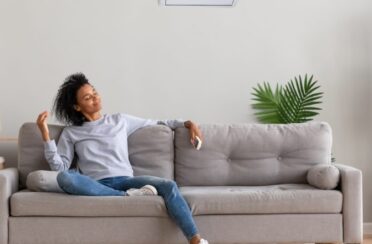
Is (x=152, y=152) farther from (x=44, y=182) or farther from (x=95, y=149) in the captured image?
(x=44, y=182)

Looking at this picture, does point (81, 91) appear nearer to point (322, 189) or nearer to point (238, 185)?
point (238, 185)

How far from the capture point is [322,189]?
3.02 metres

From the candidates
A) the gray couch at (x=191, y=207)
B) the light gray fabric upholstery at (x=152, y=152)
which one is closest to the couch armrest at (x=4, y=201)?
the gray couch at (x=191, y=207)

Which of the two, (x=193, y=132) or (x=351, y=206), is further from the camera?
(x=193, y=132)

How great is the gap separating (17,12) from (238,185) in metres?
1.91

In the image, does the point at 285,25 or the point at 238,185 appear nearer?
the point at 238,185

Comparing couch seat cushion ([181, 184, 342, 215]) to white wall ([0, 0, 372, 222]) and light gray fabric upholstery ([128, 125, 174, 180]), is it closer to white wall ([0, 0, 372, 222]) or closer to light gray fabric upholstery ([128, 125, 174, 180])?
light gray fabric upholstery ([128, 125, 174, 180])

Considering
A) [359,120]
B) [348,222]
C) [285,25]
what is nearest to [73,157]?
[348,222]

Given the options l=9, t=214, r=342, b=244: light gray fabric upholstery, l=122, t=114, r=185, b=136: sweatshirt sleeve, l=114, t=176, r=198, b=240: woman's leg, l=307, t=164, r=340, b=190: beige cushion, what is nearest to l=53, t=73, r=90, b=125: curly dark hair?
l=122, t=114, r=185, b=136: sweatshirt sleeve

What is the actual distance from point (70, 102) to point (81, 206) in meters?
0.80

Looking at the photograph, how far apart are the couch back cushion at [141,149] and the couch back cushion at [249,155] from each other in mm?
72

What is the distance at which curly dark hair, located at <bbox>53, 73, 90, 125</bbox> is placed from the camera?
11.0ft

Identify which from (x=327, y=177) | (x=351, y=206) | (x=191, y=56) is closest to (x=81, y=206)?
(x=327, y=177)

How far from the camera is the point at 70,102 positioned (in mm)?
3359
